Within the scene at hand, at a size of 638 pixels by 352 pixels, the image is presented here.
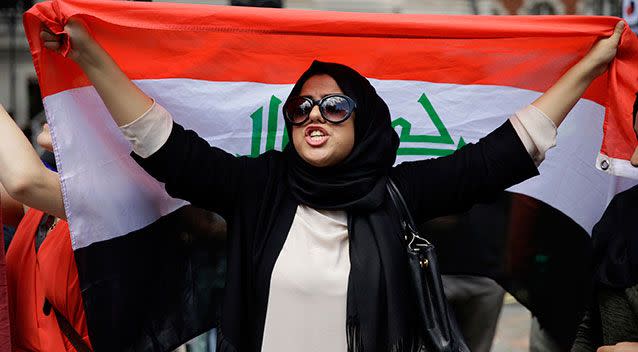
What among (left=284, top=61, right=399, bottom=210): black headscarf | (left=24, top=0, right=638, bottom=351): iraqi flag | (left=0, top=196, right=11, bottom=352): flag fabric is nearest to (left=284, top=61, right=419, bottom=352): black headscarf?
(left=284, top=61, right=399, bottom=210): black headscarf

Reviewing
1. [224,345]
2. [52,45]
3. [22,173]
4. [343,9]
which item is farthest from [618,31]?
[343,9]

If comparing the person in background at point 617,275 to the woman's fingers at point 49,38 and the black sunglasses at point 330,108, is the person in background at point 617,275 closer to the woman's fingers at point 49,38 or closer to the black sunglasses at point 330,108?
the black sunglasses at point 330,108

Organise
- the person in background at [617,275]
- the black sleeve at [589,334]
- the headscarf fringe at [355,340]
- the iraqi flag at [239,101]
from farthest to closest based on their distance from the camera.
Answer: the black sleeve at [589,334], the iraqi flag at [239,101], the person in background at [617,275], the headscarf fringe at [355,340]

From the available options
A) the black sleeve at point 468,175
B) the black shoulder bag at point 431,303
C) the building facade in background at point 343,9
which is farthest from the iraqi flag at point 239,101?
the building facade in background at point 343,9

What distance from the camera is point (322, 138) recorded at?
9.83 ft

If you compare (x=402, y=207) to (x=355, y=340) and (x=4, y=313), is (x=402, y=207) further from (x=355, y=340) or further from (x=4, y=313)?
(x=4, y=313)

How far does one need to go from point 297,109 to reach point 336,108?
132mm

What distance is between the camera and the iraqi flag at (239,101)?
3.21 meters

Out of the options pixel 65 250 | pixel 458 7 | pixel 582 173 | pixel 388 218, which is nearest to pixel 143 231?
pixel 65 250

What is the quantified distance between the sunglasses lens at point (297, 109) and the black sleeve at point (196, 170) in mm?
213

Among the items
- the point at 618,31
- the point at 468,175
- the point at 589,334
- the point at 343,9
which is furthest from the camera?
the point at 343,9

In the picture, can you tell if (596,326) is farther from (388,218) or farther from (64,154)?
(64,154)

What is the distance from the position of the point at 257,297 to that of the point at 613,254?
1203 mm

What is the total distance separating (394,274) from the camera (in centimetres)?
293
